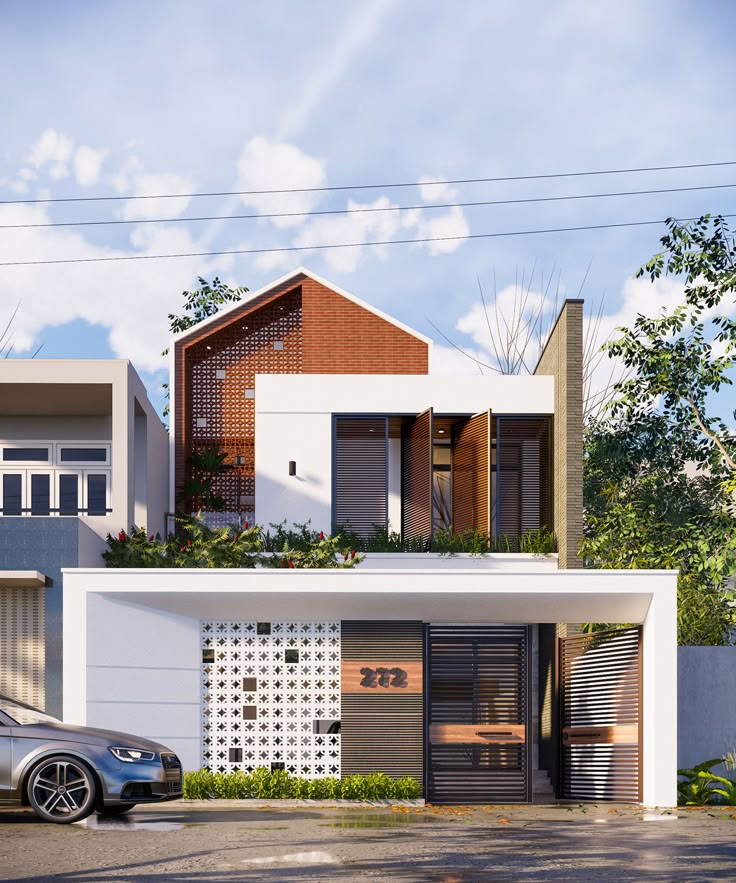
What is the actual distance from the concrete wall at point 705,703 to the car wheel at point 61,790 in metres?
9.20

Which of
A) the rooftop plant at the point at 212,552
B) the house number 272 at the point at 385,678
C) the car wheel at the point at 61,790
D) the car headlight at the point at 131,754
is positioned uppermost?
the rooftop plant at the point at 212,552

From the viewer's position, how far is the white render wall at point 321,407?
23.6 metres

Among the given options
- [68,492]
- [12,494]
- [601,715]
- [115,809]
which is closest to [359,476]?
[68,492]

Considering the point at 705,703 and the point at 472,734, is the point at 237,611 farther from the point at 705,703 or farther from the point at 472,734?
the point at 705,703

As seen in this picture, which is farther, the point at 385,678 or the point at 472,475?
the point at 472,475

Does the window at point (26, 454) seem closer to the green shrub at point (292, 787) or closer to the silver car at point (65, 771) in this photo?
the green shrub at point (292, 787)

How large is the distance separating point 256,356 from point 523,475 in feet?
20.3

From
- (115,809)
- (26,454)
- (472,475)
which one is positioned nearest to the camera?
(115,809)

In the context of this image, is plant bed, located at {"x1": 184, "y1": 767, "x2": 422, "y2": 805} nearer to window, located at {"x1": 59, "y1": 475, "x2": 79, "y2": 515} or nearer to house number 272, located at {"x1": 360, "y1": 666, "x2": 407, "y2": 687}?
house number 272, located at {"x1": 360, "y1": 666, "x2": 407, "y2": 687}

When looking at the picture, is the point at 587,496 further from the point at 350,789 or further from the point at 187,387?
the point at 350,789

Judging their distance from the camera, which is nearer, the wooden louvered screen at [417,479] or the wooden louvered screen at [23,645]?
the wooden louvered screen at [23,645]

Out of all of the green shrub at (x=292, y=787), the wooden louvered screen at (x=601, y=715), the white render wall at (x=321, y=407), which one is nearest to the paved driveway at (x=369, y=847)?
the green shrub at (x=292, y=787)

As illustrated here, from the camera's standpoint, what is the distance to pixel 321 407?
23750mm

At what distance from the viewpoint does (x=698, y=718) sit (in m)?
18.3
